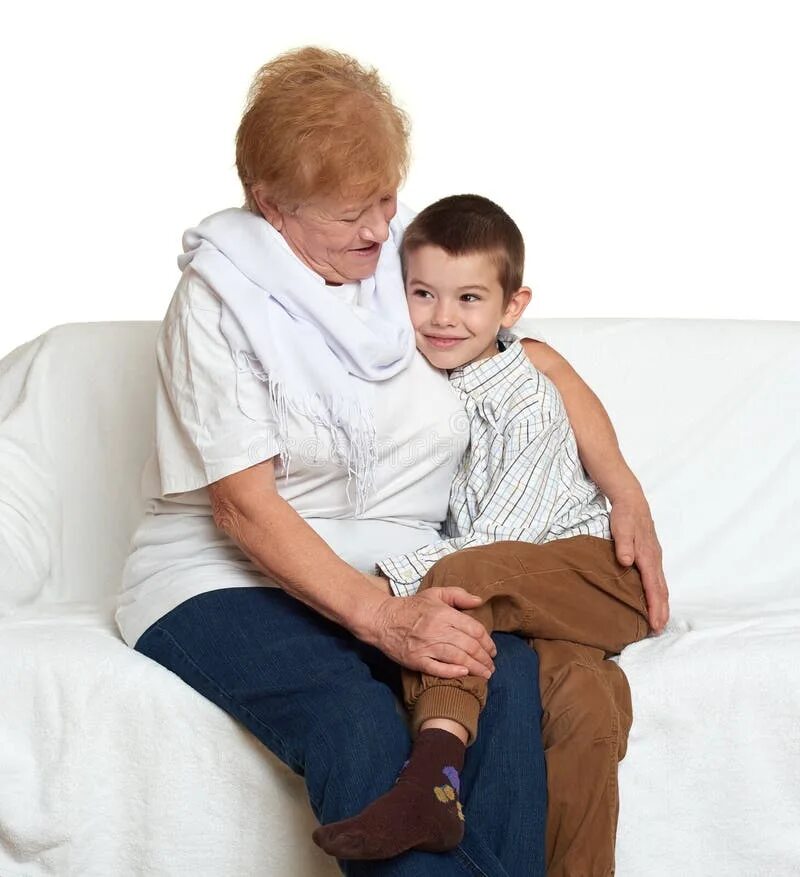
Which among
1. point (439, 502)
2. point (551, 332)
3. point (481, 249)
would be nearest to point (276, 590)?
point (439, 502)

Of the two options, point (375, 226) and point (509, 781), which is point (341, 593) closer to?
point (509, 781)

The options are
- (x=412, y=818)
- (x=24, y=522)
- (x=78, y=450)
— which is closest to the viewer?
(x=412, y=818)

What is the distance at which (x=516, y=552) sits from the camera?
2.54m

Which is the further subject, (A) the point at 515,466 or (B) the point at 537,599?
(A) the point at 515,466

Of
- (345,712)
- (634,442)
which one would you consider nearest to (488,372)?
(634,442)

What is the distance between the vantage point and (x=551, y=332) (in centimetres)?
338

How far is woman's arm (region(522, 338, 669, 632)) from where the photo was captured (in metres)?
2.74

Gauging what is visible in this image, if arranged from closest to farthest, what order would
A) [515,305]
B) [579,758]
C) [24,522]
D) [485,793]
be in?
[485,793] < [579,758] < [515,305] < [24,522]

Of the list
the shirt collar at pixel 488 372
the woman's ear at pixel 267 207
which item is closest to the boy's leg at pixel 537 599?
the shirt collar at pixel 488 372

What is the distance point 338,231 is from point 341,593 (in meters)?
0.62

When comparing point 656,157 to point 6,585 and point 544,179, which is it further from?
point 6,585

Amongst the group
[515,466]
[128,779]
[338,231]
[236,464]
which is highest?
[338,231]

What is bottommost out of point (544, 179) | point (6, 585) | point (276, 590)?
point (6, 585)

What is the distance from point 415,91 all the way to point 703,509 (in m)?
1.48
